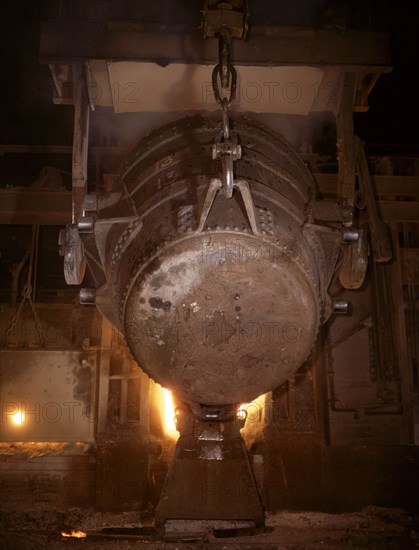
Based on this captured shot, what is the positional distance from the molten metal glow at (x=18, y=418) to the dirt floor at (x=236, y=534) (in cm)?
139

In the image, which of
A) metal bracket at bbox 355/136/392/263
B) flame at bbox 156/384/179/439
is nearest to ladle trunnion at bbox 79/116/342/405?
metal bracket at bbox 355/136/392/263

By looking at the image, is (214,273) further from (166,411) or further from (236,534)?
(166,411)

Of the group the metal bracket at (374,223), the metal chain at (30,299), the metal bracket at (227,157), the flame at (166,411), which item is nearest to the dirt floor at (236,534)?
the flame at (166,411)

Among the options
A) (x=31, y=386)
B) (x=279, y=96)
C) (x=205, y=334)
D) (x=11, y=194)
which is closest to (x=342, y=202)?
(x=279, y=96)

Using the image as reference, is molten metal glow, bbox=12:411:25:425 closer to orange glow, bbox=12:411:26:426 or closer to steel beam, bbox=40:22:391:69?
orange glow, bbox=12:411:26:426

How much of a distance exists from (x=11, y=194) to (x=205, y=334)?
11.9 ft

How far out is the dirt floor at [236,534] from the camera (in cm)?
370

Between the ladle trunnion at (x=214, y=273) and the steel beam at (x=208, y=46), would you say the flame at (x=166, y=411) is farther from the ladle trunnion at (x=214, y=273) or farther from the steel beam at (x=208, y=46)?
the steel beam at (x=208, y=46)

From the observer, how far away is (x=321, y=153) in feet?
21.1

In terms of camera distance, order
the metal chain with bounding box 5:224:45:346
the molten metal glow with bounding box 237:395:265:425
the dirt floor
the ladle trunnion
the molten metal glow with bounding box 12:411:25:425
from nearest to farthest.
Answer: the ladle trunnion → the dirt floor → the molten metal glow with bounding box 237:395:265:425 → the metal chain with bounding box 5:224:45:346 → the molten metal glow with bounding box 12:411:25:425

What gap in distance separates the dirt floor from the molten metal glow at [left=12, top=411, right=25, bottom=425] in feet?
4.55

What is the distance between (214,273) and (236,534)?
2.25 m

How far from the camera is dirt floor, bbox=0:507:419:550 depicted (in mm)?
3701

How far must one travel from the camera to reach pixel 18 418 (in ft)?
20.3
